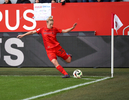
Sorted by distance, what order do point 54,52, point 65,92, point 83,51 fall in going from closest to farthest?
point 65,92 < point 54,52 < point 83,51

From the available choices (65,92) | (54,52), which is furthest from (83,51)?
(65,92)

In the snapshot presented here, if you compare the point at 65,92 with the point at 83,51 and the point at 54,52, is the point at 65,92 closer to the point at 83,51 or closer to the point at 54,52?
the point at 54,52

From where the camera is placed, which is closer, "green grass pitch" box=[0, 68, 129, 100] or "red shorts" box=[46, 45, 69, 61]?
"green grass pitch" box=[0, 68, 129, 100]

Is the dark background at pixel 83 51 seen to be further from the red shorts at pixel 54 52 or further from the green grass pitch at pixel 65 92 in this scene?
the green grass pitch at pixel 65 92

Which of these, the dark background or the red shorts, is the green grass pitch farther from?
the dark background

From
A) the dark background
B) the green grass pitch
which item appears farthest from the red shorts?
the dark background

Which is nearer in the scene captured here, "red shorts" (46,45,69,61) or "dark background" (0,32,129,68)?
"red shorts" (46,45,69,61)

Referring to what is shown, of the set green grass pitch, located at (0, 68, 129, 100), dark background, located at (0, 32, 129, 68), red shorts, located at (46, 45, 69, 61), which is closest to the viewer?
green grass pitch, located at (0, 68, 129, 100)


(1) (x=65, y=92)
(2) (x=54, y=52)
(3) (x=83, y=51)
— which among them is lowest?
(3) (x=83, y=51)

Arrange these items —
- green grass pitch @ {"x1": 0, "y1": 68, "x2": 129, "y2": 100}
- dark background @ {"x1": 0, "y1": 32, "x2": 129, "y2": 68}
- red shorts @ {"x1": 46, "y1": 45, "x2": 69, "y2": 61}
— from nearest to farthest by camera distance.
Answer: green grass pitch @ {"x1": 0, "y1": 68, "x2": 129, "y2": 100} < red shorts @ {"x1": 46, "y1": 45, "x2": 69, "y2": 61} < dark background @ {"x1": 0, "y1": 32, "x2": 129, "y2": 68}

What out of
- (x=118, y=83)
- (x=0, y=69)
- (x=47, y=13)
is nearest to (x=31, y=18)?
(x=47, y=13)

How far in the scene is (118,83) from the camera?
926cm

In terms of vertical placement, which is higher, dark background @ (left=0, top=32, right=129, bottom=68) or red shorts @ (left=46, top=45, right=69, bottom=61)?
red shorts @ (left=46, top=45, right=69, bottom=61)

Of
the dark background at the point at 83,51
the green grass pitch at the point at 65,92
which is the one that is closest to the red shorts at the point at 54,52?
the green grass pitch at the point at 65,92
